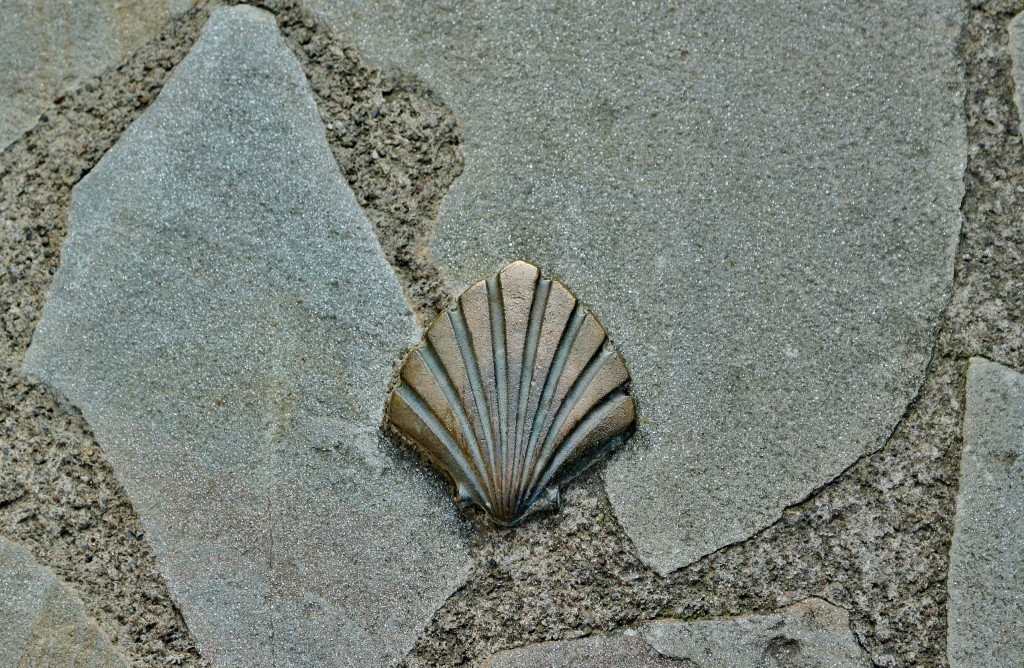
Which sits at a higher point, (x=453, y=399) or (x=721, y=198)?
(x=721, y=198)

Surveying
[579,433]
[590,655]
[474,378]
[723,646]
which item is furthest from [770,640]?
[474,378]

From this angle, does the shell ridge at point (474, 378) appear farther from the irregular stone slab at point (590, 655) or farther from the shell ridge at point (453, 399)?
the irregular stone slab at point (590, 655)

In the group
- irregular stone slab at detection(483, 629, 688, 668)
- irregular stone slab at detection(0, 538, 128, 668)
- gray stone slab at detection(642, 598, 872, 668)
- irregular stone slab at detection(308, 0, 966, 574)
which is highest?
irregular stone slab at detection(308, 0, 966, 574)

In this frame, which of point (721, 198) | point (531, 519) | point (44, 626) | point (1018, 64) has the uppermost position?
point (1018, 64)

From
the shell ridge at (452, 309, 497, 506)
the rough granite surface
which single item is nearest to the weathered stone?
the rough granite surface

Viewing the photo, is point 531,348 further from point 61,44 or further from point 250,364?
point 61,44

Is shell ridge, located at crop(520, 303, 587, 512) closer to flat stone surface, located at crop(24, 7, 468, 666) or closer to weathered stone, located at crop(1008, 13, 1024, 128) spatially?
flat stone surface, located at crop(24, 7, 468, 666)

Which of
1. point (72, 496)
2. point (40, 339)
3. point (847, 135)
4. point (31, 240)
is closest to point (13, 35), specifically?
point (31, 240)

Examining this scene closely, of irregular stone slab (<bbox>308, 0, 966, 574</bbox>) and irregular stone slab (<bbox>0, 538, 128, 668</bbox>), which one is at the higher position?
irregular stone slab (<bbox>308, 0, 966, 574</bbox>)
